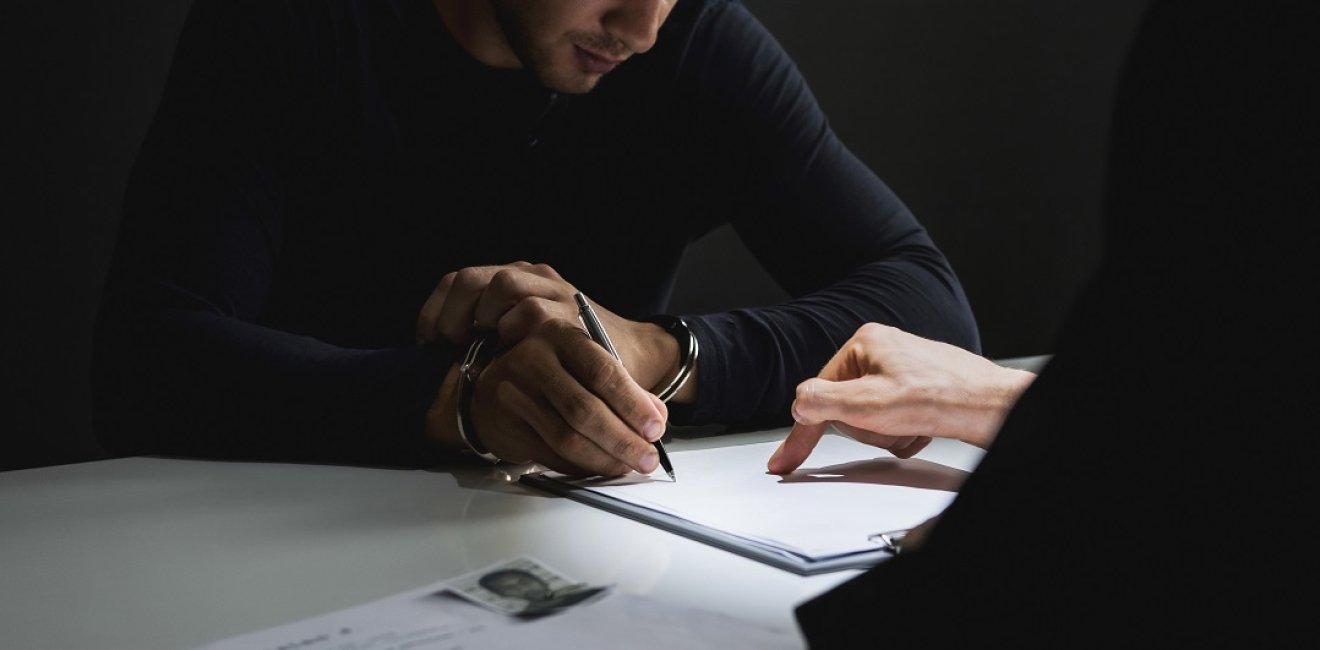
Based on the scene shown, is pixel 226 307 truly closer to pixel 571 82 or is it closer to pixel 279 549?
pixel 571 82

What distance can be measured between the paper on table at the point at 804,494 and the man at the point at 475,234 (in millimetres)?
54

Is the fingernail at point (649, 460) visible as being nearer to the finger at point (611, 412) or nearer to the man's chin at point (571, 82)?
the finger at point (611, 412)

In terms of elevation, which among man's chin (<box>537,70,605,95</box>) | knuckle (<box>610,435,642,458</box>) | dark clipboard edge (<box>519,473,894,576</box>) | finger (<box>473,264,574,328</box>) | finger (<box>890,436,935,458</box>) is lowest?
finger (<box>890,436,935,458</box>)

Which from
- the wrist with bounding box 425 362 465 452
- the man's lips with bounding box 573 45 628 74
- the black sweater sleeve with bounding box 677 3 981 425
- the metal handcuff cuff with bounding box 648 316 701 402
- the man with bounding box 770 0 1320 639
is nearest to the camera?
the man with bounding box 770 0 1320 639

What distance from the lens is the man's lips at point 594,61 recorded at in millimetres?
1321

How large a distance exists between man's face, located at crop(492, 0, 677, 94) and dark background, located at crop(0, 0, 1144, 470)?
105 cm

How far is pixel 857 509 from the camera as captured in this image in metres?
0.72

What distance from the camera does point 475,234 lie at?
4.85 ft

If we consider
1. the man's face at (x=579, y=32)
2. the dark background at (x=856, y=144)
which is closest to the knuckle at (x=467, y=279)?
the man's face at (x=579, y=32)

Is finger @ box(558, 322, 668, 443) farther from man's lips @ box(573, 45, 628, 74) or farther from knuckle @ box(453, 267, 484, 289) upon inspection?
man's lips @ box(573, 45, 628, 74)

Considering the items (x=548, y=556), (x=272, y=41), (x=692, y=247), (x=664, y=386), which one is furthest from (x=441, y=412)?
(x=692, y=247)

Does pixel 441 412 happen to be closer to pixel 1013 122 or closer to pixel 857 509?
pixel 857 509

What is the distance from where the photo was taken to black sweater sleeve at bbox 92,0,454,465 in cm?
96

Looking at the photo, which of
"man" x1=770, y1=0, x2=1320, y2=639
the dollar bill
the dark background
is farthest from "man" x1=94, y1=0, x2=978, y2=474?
the dark background
